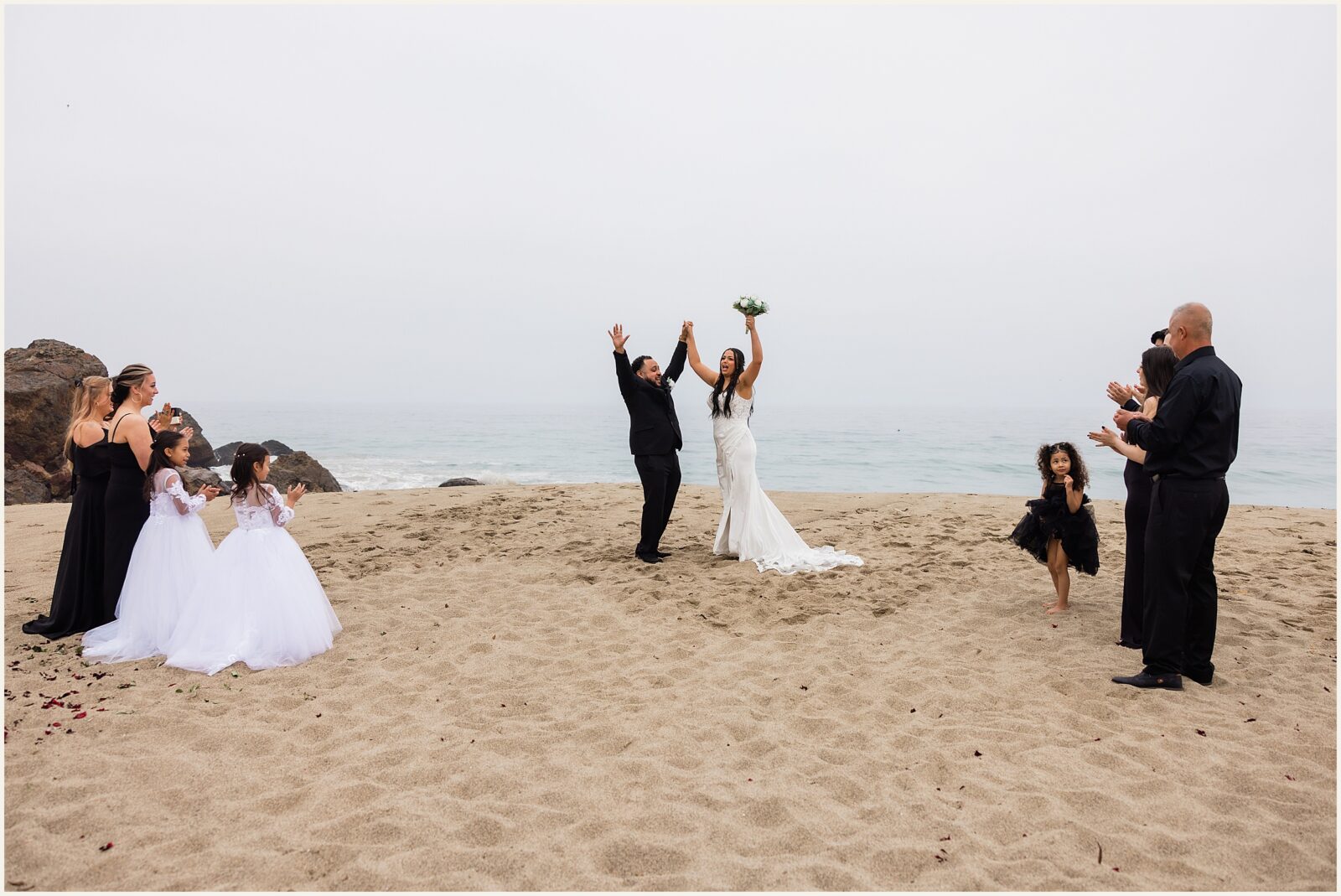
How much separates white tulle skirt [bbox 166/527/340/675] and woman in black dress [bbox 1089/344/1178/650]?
550 centimetres

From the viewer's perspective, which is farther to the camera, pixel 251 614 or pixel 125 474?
pixel 125 474

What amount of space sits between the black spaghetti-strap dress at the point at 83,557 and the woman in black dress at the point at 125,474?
0.27 ft

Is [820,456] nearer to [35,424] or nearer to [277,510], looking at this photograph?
[35,424]

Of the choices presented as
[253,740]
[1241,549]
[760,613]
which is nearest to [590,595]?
[760,613]

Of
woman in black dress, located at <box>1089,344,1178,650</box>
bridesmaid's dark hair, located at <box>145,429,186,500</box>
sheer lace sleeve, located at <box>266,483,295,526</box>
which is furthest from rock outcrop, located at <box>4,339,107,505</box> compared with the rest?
woman in black dress, located at <box>1089,344,1178,650</box>

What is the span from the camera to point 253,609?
5.25 meters

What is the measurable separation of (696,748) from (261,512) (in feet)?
11.7

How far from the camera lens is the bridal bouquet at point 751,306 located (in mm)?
7742

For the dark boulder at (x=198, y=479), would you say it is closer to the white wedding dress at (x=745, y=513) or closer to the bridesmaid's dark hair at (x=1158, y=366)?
the white wedding dress at (x=745, y=513)

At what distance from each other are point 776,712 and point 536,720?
138 centimetres

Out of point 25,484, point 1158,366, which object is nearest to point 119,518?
point 1158,366

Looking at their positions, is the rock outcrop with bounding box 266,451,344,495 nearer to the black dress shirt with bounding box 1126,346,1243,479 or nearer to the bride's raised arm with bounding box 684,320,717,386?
the bride's raised arm with bounding box 684,320,717,386

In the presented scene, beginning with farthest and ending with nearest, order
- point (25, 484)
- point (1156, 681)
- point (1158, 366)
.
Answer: point (25, 484) < point (1158, 366) < point (1156, 681)

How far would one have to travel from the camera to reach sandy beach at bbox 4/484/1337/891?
2957 millimetres
